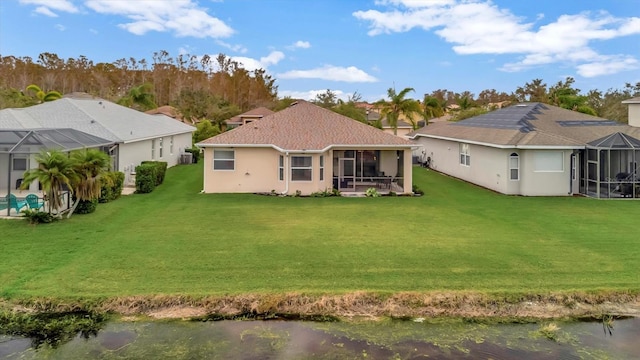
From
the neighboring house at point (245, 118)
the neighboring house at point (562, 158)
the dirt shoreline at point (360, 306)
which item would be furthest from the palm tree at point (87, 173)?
the neighboring house at point (245, 118)

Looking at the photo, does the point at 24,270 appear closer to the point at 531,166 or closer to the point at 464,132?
the point at 531,166

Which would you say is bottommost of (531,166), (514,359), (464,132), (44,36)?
(514,359)

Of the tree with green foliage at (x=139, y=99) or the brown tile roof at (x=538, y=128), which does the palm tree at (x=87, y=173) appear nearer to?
the brown tile roof at (x=538, y=128)

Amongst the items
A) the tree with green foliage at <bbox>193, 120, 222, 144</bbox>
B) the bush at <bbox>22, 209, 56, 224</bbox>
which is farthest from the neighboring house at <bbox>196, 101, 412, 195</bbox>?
the tree with green foliage at <bbox>193, 120, 222, 144</bbox>

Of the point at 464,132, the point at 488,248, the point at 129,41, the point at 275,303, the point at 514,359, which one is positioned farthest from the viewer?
the point at 129,41

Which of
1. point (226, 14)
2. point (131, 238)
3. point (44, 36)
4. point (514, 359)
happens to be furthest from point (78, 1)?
point (514, 359)

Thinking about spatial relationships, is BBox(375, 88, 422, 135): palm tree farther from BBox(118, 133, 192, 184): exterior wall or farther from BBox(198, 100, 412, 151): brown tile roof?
BBox(118, 133, 192, 184): exterior wall
